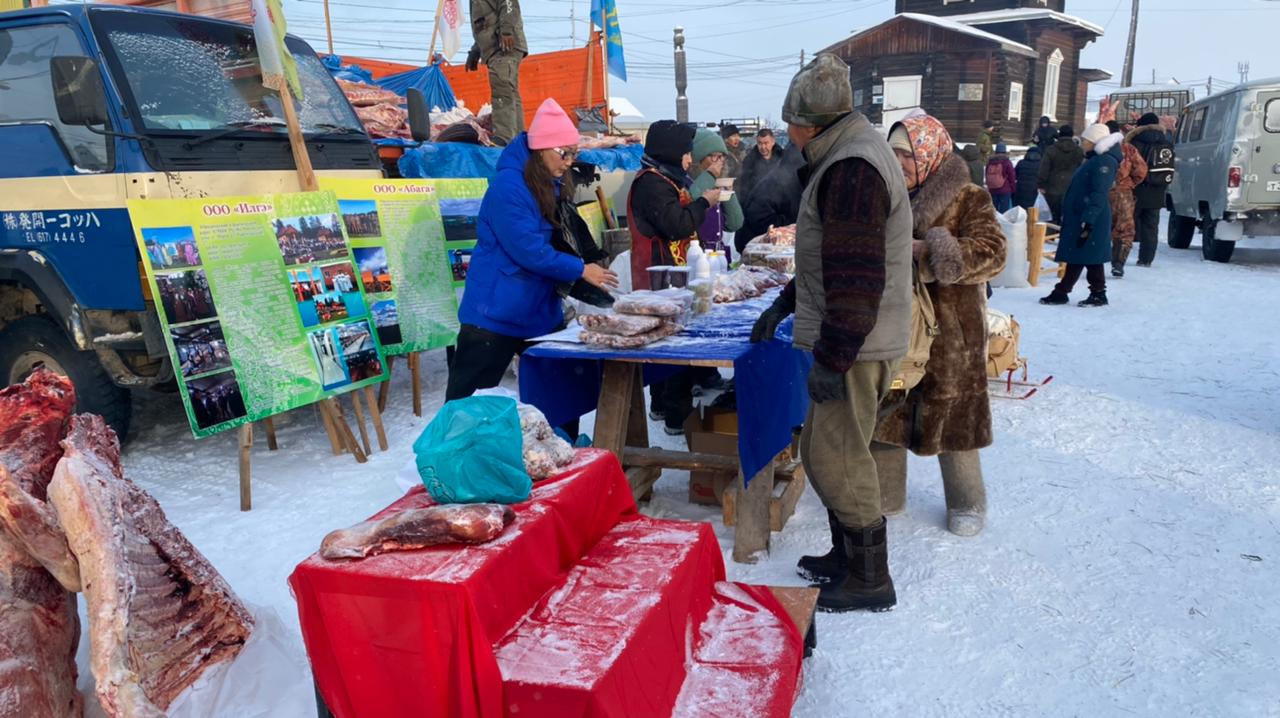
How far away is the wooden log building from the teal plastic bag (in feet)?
82.0

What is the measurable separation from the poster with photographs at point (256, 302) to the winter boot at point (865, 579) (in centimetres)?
310

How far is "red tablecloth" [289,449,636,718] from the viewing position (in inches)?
74.6


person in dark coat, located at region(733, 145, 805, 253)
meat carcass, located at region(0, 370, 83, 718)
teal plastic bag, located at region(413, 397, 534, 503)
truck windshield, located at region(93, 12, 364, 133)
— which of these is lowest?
meat carcass, located at region(0, 370, 83, 718)

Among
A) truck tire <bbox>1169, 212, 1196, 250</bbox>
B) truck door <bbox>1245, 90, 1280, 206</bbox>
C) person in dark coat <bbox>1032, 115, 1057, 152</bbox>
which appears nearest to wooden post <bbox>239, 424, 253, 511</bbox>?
truck door <bbox>1245, 90, 1280, 206</bbox>

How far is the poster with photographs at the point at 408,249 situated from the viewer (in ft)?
17.4

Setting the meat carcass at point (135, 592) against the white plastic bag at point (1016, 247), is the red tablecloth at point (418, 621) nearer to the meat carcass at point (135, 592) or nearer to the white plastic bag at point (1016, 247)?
the meat carcass at point (135, 592)

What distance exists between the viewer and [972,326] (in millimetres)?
3666

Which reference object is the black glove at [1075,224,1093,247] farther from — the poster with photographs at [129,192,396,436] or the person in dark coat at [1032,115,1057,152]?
the person in dark coat at [1032,115,1057,152]

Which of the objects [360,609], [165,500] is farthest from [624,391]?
[165,500]

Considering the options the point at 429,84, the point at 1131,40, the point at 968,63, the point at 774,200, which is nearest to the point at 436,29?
the point at 429,84

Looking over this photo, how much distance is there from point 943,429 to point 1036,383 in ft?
10.3

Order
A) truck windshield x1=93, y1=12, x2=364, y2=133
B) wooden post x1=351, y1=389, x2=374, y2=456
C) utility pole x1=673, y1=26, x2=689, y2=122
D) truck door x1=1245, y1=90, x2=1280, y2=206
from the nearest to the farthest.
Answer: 1. truck windshield x1=93, y1=12, x2=364, y2=133
2. wooden post x1=351, y1=389, x2=374, y2=456
3. truck door x1=1245, y1=90, x2=1280, y2=206
4. utility pole x1=673, y1=26, x2=689, y2=122

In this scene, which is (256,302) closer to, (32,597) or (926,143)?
(32,597)

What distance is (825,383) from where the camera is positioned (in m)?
2.97
